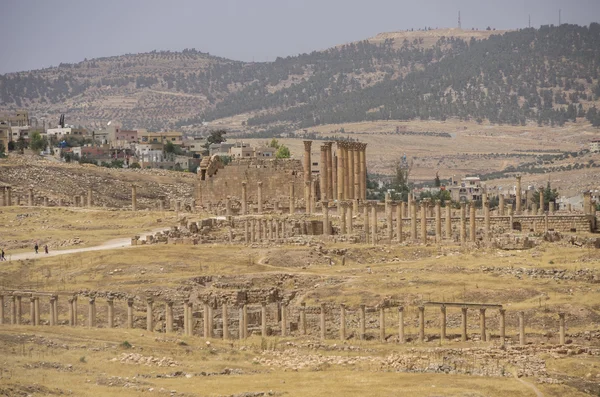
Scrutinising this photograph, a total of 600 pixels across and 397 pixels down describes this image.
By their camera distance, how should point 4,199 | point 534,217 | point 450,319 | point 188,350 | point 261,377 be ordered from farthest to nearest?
point 4,199
point 534,217
point 450,319
point 188,350
point 261,377

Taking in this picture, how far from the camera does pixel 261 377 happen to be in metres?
47.3

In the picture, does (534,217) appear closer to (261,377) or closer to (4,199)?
(4,199)

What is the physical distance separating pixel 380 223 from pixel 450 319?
29663mm

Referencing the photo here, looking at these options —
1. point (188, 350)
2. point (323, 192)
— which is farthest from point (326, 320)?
point (323, 192)

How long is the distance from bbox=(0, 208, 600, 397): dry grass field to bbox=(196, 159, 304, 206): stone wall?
17.0 m

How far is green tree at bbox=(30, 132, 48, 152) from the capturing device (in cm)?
15449

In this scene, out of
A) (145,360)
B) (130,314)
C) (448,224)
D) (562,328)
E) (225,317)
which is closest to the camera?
(145,360)

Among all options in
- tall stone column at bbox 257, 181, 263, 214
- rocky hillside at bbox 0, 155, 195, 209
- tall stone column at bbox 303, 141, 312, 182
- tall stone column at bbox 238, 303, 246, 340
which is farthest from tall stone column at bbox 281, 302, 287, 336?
rocky hillside at bbox 0, 155, 195, 209

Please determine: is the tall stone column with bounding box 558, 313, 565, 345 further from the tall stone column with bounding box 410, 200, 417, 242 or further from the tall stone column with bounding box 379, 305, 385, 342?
the tall stone column with bounding box 410, 200, 417, 242

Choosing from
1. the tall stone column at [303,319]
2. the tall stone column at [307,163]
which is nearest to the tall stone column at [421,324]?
the tall stone column at [303,319]

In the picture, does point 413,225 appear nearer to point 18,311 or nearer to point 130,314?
point 130,314

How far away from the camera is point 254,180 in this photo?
10019 cm

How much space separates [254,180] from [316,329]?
40.5 m

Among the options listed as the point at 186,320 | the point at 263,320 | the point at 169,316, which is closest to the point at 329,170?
the point at 263,320
